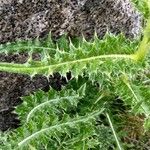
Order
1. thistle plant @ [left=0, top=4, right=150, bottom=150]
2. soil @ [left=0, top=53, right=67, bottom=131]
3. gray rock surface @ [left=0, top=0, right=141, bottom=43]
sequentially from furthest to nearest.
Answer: soil @ [left=0, top=53, right=67, bottom=131] < gray rock surface @ [left=0, top=0, right=141, bottom=43] < thistle plant @ [left=0, top=4, right=150, bottom=150]

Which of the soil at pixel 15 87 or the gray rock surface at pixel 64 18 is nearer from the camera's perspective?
the gray rock surface at pixel 64 18

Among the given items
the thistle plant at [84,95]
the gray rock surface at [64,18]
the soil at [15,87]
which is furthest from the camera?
the soil at [15,87]

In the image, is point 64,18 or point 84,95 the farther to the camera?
point 84,95

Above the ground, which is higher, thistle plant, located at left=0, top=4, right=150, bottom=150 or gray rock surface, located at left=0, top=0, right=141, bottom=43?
gray rock surface, located at left=0, top=0, right=141, bottom=43

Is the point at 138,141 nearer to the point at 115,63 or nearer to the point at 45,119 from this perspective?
the point at 45,119

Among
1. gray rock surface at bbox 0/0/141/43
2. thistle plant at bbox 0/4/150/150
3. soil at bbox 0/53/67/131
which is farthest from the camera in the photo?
soil at bbox 0/53/67/131

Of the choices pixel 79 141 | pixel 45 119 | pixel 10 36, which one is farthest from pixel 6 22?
pixel 79 141
